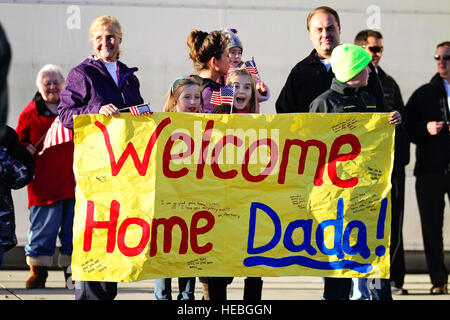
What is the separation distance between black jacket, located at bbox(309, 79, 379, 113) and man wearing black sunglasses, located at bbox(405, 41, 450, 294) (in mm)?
2294

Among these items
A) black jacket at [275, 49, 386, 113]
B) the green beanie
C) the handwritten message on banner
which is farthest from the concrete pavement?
the green beanie

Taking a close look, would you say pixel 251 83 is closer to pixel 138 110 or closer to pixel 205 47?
pixel 205 47

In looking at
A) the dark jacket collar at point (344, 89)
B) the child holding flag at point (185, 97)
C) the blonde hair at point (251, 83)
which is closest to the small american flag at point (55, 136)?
the child holding flag at point (185, 97)

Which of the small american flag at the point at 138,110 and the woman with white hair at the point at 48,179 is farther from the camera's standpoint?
the woman with white hair at the point at 48,179

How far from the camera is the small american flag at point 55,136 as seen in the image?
7852mm

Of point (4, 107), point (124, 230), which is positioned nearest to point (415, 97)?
point (124, 230)

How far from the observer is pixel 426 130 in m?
7.80

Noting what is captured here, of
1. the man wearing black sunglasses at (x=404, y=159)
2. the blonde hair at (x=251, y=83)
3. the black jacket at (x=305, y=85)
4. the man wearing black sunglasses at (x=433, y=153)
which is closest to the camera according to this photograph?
the blonde hair at (x=251, y=83)

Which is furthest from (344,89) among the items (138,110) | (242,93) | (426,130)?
(426,130)

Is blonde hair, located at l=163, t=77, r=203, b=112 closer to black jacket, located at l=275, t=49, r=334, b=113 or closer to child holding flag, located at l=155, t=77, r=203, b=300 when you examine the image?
child holding flag, located at l=155, t=77, r=203, b=300

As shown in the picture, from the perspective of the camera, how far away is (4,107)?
1719 millimetres

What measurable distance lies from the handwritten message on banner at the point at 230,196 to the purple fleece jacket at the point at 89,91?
236 millimetres

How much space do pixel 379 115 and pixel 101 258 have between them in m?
1.93

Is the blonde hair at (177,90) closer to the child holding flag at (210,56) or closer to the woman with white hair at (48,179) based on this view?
the child holding flag at (210,56)
